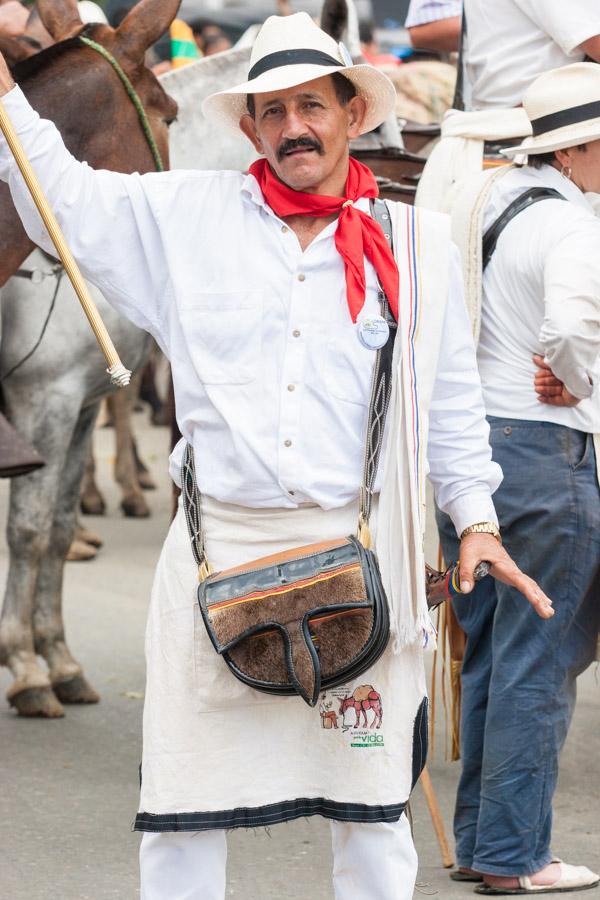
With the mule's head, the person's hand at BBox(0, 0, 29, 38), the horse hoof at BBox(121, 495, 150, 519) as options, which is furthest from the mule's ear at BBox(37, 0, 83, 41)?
A: the horse hoof at BBox(121, 495, 150, 519)

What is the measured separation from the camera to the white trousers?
2873 mm

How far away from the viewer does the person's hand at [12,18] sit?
16.4 feet

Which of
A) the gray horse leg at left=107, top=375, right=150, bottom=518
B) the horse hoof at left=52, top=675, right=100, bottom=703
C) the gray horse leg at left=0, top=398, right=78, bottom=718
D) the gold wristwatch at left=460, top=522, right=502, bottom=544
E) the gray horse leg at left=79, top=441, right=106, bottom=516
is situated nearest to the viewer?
the gold wristwatch at left=460, top=522, right=502, bottom=544

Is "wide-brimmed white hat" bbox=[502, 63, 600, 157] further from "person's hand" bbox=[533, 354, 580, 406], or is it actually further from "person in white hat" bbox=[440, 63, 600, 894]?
"person's hand" bbox=[533, 354, 580, 406]

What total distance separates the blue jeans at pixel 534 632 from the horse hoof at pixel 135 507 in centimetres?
573

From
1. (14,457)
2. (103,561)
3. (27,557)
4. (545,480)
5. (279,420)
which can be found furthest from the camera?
(103,561)

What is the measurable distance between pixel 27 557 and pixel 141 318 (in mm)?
2611

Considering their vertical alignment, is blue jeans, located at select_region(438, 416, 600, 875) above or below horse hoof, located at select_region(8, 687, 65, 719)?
above

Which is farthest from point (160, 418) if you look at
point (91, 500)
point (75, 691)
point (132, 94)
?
point (132, 94)

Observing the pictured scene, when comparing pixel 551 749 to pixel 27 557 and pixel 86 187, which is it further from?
pixel 27 557

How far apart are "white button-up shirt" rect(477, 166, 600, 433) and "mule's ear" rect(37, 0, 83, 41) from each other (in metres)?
2.05

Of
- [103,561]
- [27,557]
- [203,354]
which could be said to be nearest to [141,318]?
[203,354]

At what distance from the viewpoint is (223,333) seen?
2.88 metres

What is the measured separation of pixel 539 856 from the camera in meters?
3.90
